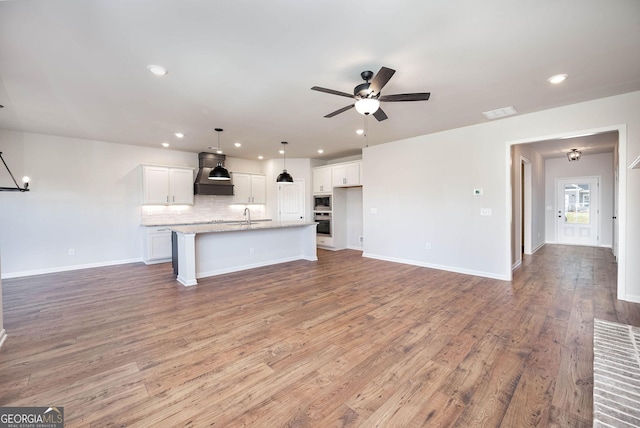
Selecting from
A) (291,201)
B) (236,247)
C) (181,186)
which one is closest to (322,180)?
(291,201)

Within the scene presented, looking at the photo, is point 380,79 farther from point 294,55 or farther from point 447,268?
point 447,268

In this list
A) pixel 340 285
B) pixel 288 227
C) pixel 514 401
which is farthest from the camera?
pixel 288 227

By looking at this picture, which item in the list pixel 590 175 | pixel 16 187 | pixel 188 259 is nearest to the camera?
pixel 188 259

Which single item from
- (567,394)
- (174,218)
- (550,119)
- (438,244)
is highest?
Result: (550,119)

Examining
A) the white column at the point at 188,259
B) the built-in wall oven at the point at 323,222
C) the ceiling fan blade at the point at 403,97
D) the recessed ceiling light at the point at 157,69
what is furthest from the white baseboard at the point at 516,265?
the recessed ceiling light at the point at 157,69

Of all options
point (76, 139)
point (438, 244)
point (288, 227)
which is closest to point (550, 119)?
point (438, 244)

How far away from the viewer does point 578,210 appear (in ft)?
26.5

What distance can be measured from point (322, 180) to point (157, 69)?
5.35 metres

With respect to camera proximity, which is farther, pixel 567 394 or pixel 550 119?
pixel 550 119

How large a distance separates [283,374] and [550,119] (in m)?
5.02

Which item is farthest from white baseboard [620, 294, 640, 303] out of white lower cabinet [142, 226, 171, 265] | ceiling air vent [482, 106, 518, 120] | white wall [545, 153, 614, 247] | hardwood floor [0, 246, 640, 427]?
white lower cabinet [142, 226, 171, 265]

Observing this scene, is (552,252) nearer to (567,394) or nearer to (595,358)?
(595,358)

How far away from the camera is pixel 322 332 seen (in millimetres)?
2799

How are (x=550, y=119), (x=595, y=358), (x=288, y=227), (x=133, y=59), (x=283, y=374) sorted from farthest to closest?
1. (x=288, y=227)
2. (x=550, y=119)
3. (x=133, y=59)
4. (x=595, y=358)
5. (x=283, y=374)
